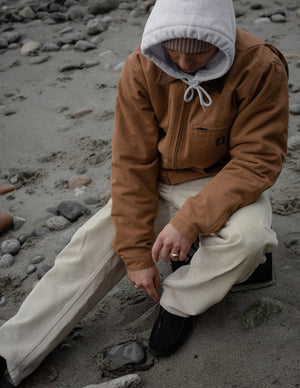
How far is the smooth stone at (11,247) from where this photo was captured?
2.75 m

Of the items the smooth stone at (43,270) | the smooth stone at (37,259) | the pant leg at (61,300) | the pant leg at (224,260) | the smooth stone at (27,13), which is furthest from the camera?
the smooth stone at (27,13)

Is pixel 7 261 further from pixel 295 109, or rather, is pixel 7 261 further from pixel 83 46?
pixel 83 46

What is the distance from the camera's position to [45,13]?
6.93 metres

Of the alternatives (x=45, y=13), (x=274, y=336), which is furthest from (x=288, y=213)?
(x=45, y=13)

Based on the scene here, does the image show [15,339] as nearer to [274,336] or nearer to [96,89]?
[274,336]

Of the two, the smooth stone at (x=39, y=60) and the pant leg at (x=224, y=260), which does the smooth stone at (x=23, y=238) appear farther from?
the smooth stone at (x=39, y=60)

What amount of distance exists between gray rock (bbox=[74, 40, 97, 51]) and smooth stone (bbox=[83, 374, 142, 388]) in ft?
14.5

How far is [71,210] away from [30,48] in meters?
3.46

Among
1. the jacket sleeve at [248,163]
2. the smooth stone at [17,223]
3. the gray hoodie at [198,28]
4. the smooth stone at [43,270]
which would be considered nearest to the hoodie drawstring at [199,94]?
the gray hoodie at [198,28]

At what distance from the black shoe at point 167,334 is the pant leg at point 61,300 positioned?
0.31m

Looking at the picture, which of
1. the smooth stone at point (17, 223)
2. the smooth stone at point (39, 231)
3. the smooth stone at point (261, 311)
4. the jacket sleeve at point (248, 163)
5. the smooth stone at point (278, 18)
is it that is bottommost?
the smooth stone at point (17, 223)

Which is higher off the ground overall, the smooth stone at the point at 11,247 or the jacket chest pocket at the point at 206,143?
the jacket chest pocket at the point at 206,143

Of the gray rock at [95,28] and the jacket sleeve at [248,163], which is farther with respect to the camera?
the gray rock at [95,28]

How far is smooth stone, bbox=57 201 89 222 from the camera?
116 inches
